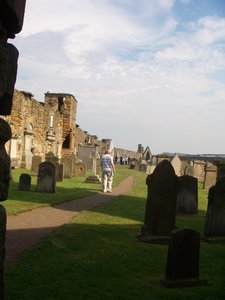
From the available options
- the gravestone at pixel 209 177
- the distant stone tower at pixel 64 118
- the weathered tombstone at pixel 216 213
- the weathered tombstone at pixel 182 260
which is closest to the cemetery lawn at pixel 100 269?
the weathered tombstone at pixel 182 260

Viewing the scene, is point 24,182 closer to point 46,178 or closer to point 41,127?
point 46,178

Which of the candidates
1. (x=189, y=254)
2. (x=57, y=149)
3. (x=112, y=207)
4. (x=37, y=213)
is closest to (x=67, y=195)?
(x=112, y=207)

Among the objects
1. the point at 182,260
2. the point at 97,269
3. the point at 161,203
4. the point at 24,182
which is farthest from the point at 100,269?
the point at 24,182

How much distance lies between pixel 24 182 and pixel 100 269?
9.39m

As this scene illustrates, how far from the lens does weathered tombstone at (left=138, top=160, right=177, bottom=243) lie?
7.95m

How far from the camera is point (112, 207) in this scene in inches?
487

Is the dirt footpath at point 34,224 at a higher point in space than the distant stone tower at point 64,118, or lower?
lower

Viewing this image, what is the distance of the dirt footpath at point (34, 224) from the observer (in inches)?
261

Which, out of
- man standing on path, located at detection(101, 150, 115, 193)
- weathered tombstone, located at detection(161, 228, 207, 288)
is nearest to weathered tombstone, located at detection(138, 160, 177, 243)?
weathered tombstone, located at detection(161, 228, 207, 288)

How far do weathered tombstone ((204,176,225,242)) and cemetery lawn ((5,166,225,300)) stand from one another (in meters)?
0.37

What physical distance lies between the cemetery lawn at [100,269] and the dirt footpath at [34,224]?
24 cm

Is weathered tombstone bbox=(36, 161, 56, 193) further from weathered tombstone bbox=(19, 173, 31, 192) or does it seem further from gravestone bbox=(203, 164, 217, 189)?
gravestone bbox=(203, 164, 217, 189)

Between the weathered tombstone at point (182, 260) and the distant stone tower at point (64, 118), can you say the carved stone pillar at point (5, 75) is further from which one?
the distant stone tower at point (64, 118)

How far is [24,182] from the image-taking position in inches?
574
